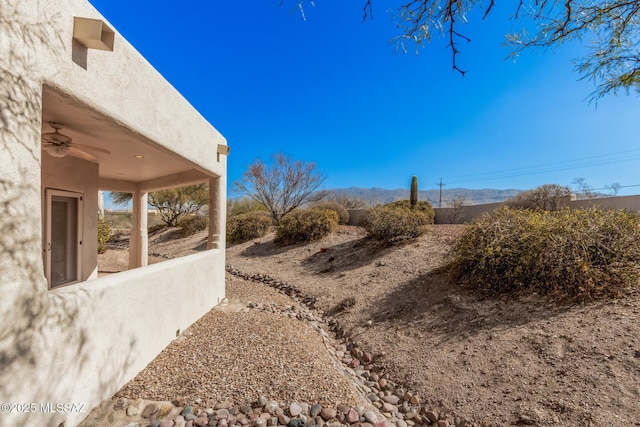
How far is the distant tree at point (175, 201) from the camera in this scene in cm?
2284

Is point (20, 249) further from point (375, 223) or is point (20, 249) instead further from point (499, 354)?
point (375, 223)

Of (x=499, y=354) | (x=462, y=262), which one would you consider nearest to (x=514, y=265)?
(x=462, y=262)

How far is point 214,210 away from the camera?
735 cm

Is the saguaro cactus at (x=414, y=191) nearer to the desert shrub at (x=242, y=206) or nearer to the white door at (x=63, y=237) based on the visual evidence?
the desert shrub at (x=242, y=206)

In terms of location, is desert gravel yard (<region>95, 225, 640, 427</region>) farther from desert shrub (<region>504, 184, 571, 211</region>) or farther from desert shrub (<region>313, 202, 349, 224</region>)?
desert shrub (<region>313, 202, 349, 224</region>)

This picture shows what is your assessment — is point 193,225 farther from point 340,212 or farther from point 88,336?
point 88,336

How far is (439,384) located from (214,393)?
2966mm

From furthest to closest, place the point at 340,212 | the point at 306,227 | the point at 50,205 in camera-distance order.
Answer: the point at 340,212 < the point at 306,227 < the point at 50,205

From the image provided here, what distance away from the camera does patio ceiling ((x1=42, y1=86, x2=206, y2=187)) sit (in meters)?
3.16

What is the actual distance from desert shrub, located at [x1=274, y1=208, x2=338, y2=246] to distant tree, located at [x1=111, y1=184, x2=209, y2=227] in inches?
451

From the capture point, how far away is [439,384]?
13.5 ft

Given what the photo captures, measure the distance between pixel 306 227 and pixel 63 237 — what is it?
29.8 ft

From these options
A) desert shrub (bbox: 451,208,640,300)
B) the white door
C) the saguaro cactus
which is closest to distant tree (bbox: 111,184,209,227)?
the saguaro cactus

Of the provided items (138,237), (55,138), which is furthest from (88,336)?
(138,237)
